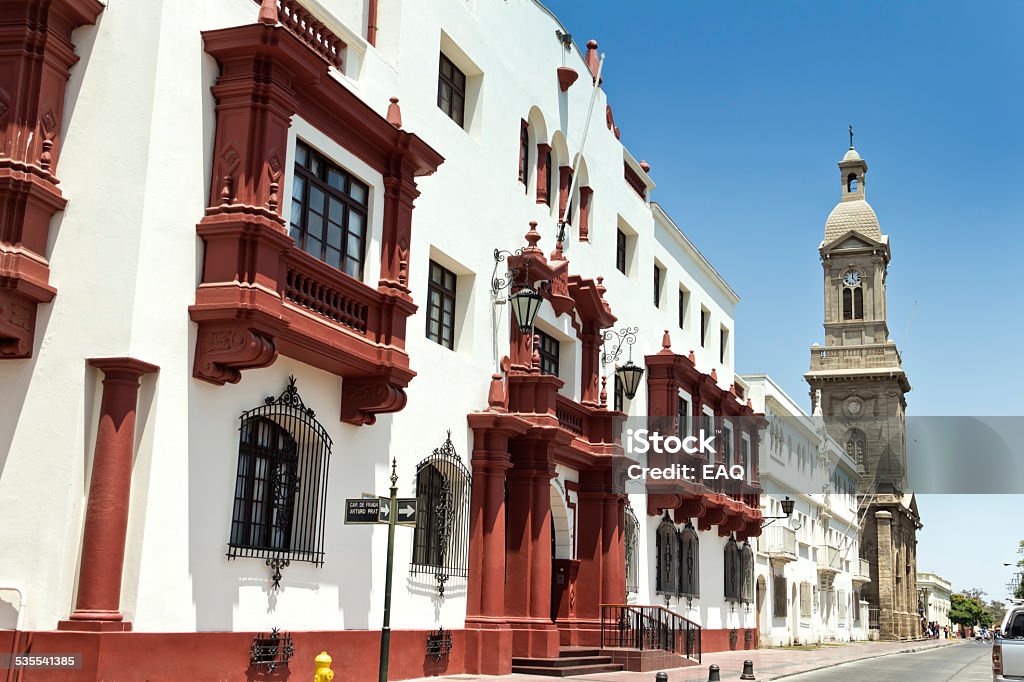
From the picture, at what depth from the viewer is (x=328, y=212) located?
15.4 meters

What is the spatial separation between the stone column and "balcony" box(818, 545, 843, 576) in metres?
22.7

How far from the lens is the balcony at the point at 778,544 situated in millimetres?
43656

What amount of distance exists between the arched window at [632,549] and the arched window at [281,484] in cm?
1346

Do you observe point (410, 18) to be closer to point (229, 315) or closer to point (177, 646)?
point (229, 315)

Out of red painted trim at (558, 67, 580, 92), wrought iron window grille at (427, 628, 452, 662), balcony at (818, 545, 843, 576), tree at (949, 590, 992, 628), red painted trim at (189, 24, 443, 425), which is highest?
red painted trim at (558, 67, 580, 92)

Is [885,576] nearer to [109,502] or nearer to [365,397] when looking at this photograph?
[365,397]

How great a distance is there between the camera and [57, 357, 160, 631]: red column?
11.3 m

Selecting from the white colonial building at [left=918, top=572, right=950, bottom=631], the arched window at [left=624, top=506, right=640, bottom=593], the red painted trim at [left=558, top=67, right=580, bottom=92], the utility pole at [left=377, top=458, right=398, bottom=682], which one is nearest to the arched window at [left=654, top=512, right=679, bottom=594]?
the arched window at [left=624, top=506, right=640, bottom=593]

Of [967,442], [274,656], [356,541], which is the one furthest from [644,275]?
[274,656]

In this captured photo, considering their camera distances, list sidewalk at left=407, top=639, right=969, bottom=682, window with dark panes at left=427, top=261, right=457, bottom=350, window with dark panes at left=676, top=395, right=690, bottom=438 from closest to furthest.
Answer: sidewalk at left=407, top=639, right=969, bottom=682
window with dark panes at left=427, top=261, right=457, bottom=350
window with dark panes at left=676, top=395, right=690, bottom=438

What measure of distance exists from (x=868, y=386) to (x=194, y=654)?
85.5 meters

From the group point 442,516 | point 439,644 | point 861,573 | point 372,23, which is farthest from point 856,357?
point 372,23

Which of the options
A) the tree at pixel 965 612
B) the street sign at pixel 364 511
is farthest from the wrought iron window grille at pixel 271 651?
the tree at pixel 965 612

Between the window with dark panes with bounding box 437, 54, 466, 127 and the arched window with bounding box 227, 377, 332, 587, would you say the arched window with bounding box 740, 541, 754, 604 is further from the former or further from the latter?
the arched window with bounding box 227, 377, 332, 587
